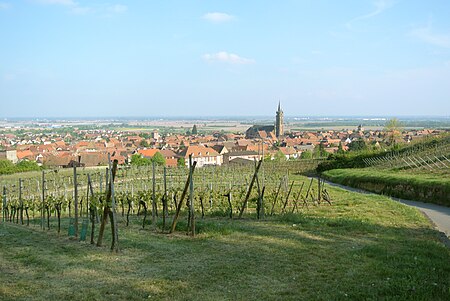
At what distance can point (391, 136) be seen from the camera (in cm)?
8100

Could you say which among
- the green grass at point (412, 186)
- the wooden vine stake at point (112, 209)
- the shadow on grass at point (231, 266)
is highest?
the wooden vine stake at point (112, 209)

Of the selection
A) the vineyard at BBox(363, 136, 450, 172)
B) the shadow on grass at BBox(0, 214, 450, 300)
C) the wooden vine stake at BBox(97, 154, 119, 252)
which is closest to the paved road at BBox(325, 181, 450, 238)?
the shadow on grass at BBox(0, 214, 450, 300)

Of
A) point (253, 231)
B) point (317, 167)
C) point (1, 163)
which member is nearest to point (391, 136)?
point (317, 167)

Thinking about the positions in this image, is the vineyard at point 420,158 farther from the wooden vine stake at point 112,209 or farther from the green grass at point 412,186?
the wooden vine stake at point 112,209

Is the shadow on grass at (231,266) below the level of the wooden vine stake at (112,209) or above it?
below

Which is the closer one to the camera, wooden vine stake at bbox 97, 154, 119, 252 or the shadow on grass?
the shadow on grass

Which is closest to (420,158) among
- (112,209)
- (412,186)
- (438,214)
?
(412,186)

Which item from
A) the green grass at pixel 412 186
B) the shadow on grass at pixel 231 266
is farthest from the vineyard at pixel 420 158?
the shadow on grass at pixel 231 266

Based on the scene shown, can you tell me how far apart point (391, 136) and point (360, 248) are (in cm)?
7473

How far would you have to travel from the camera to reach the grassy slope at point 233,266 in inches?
306

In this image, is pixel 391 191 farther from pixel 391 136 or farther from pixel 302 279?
pixel 391 136

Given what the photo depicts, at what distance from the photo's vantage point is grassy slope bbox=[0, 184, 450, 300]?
7781 millimetres

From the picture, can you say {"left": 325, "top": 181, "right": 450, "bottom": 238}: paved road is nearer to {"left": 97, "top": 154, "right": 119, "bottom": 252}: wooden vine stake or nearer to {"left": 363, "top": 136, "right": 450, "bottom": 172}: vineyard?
{"left": 363, "top": 136, "right": 450, "bottom": 172}: vineyard

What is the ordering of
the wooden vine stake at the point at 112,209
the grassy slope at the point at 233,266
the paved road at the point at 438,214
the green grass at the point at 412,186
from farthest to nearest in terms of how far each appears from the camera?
the green grass at the point at 412,186
the paved road at the point at 438,214
the wooden vine stake at the point at 112,209
the grassy slope at the point at 233,266
